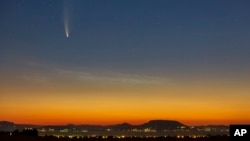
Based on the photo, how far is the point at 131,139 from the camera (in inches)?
1177

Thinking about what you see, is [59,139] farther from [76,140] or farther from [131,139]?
[131,139]

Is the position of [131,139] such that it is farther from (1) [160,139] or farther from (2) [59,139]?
(2) [59,139]

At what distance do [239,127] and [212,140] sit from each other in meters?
17.4

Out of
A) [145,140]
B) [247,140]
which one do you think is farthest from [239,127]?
[145,140]

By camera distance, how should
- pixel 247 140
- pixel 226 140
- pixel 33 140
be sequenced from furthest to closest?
pixel 226 140 < pixel 33 140 < pixel 247 140

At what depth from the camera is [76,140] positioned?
94.3ft

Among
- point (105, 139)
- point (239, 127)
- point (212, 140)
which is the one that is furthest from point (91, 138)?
point (239, 127)

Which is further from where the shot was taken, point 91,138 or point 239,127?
point 91,138

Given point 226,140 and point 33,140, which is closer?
point 33,140

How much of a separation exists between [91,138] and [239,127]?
726 inches

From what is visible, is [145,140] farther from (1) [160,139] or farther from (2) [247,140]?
(2) [247,140]

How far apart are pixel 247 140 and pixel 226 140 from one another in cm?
1757

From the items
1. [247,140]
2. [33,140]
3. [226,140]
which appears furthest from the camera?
[226,140]

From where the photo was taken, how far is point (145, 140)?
95.7 ft
